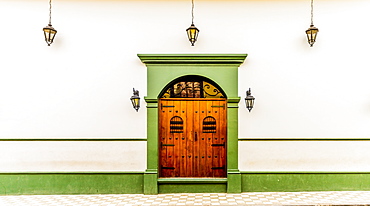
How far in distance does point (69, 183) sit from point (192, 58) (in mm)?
3925

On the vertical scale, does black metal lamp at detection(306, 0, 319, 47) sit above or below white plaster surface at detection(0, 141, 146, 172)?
above

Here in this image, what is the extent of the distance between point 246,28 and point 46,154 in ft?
17.5

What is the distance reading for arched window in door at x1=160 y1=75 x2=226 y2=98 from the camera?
22.9 feet

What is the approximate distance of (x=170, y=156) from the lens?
695 centimetres

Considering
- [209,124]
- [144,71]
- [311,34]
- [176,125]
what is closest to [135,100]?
[144,71]

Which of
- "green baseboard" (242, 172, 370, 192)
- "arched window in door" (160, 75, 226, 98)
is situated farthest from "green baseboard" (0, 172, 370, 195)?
"arched window in door" (160, 75, 226, 98)

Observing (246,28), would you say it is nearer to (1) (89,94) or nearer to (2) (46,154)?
(1) (89,94)

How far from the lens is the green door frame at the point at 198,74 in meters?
6.66

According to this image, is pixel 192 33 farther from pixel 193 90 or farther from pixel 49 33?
pixel 49 33

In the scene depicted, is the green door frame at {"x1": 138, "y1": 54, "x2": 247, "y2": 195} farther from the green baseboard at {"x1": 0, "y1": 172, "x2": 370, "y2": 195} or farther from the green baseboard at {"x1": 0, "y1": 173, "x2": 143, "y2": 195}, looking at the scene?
the green baseboard at {"x1": 0, "y1": 173, "x2": 143, "y2": 195}

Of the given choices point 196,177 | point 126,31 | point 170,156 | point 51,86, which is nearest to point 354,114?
point 196,177

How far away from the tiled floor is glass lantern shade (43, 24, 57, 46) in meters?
3.43

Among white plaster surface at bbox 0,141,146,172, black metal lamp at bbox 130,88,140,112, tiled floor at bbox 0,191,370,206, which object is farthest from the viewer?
white plaster surface at bbox 0,141,146,172

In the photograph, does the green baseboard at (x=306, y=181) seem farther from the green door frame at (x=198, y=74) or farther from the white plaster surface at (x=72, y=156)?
the white plaster surface at (x=72, y=156)
